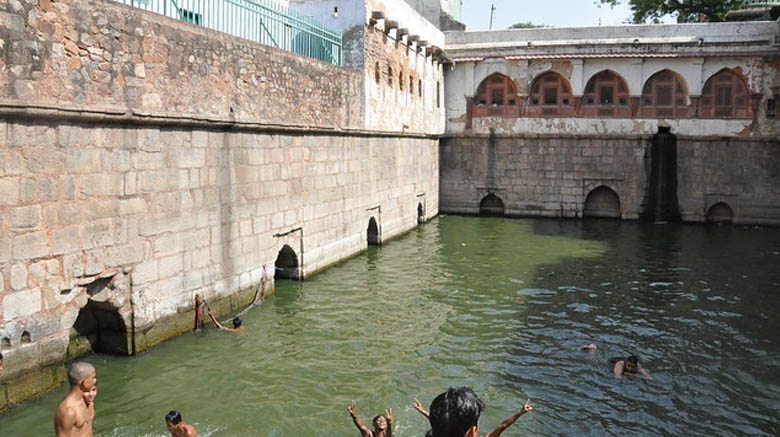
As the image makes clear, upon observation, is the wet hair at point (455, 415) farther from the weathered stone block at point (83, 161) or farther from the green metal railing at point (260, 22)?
the green metal railing at point (260, 22)

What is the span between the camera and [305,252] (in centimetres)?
1326

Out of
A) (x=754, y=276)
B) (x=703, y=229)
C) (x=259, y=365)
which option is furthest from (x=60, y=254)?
(x=703, y=229)

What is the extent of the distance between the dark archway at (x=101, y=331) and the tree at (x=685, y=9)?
30389mm

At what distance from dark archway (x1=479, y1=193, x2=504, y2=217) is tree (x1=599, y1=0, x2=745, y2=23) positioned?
14639mm

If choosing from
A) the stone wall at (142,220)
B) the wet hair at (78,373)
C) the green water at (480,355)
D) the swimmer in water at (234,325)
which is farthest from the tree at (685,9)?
the wet hair at (78,373)

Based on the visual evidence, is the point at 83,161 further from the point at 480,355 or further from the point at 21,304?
the point at 480,355

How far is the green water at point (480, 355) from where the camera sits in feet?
24.4

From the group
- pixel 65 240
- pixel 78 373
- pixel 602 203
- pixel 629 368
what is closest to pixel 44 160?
pixel 65 240

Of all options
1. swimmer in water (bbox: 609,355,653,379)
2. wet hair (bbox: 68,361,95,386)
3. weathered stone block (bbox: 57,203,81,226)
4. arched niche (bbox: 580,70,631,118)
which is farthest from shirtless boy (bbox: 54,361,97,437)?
arched niche (bbox: 580,70,631,118)

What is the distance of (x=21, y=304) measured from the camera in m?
6.87

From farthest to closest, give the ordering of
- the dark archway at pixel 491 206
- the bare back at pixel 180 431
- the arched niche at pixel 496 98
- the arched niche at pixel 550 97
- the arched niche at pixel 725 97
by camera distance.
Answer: the dark archway at pixel 491 206, the arched niche at pixel 496 98, the arched niche at pixel 550 97, the arched niche at pixel 725 97, the bare back at pixel 180 431

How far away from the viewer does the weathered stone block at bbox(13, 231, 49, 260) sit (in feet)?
22.5

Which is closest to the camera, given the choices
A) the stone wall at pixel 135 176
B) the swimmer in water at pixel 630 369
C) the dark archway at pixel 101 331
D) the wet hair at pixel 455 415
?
the wet hair at pixel 455 415

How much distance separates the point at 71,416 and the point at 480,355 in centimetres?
568
